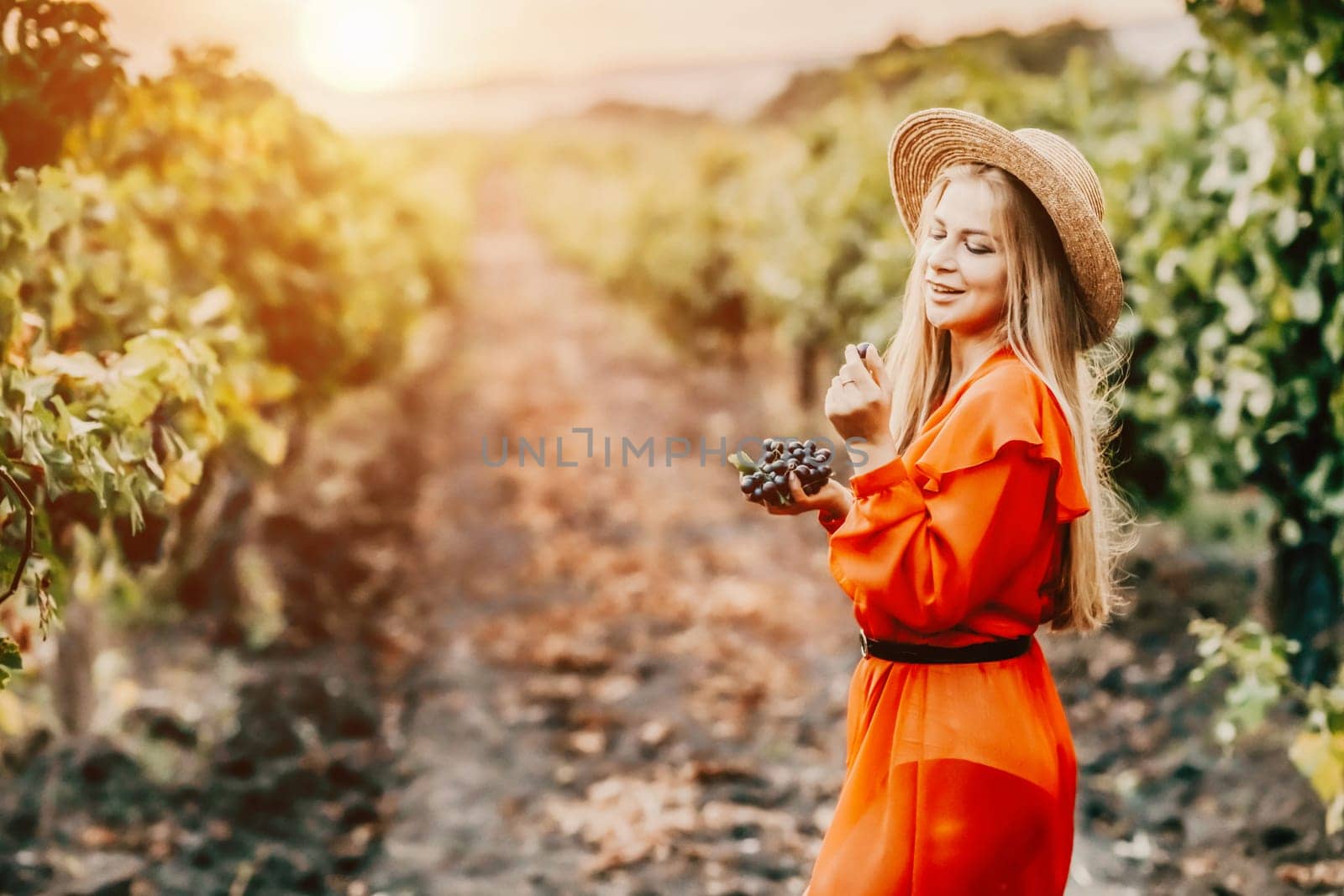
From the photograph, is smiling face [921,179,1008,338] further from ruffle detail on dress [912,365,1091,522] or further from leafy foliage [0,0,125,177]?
leafy foliage [0,0,125,177]

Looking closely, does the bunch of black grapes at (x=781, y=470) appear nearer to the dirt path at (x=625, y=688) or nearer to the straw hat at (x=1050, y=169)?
the straw hat at (x=1050, y=169)

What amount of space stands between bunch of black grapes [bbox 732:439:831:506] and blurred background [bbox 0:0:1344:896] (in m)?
0.91

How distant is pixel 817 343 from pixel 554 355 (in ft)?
23.6

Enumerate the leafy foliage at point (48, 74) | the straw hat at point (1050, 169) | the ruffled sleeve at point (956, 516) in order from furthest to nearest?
Result: the leafy foliage at point (48, 74) < the straw hat at point (1050, 169) < the ruffled sleeve at point (956, 516)

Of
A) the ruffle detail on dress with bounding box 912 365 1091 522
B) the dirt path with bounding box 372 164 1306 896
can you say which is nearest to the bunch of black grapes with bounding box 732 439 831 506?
the ruffle detail on dress with bounding box 912 365 1091 522

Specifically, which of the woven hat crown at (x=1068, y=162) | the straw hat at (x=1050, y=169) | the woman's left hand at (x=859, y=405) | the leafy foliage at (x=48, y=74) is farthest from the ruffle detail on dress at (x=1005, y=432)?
the leafy foliage at (x=48, y=74)

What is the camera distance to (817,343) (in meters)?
10.5

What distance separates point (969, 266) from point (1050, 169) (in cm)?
21

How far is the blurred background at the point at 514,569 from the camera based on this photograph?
2990 mm

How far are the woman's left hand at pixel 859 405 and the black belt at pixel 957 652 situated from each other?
42 centimetres

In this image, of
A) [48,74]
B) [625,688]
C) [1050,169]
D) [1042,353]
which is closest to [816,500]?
[1042,353]

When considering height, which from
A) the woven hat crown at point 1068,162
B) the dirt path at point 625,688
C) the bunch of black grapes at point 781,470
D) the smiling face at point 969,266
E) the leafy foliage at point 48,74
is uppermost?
the leafy foliage at point 48,74

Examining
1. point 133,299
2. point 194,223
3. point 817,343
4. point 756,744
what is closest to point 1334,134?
A: point 756,744

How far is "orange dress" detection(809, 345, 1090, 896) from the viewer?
1766 millimetres
